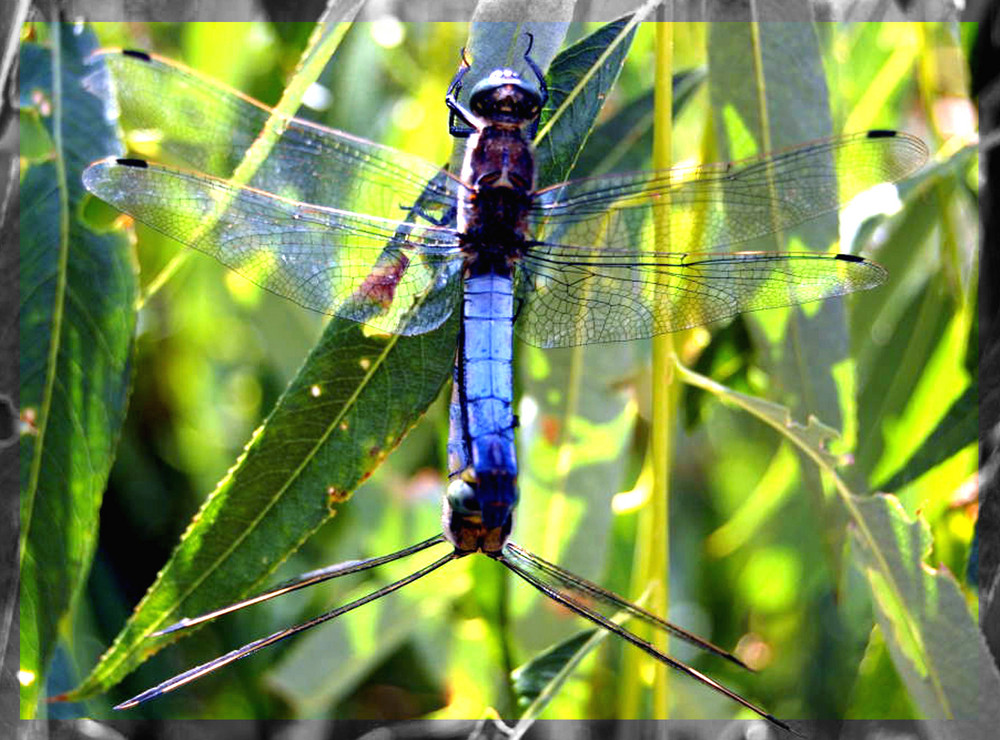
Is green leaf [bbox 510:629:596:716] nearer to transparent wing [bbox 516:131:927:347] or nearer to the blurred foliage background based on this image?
the blurred foliage background

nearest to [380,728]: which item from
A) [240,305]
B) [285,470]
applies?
[240,305]

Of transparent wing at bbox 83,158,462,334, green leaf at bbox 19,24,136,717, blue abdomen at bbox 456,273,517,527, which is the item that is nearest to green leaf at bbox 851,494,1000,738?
blue abdomen at bbox 456,273,517,527

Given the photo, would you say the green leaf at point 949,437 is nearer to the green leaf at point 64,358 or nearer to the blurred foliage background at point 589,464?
the blurred foliage background at point 589,464

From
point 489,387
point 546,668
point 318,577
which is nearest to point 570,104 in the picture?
point 489,387

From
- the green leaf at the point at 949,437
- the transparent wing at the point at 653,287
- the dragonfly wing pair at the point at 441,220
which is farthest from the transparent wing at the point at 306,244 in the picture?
the green leaf at the point at 949,437

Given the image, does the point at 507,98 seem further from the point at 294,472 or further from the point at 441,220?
the point at 294,472

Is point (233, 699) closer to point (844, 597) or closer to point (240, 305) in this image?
point (240, 305)
